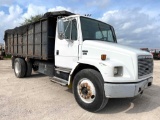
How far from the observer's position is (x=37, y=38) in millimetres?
7105

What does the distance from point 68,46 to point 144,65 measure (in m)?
2.32

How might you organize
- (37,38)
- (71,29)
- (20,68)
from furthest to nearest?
(20,68) → (37,38) → (71,29)

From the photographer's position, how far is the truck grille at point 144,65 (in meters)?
4.49

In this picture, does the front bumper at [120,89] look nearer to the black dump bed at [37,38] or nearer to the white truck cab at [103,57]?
the white truck cab at [103,57]

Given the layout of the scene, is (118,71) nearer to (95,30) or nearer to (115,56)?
(115,56)

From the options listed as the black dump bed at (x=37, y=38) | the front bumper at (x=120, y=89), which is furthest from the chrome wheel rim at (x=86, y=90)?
the black dump bed at (x=37, y=38)

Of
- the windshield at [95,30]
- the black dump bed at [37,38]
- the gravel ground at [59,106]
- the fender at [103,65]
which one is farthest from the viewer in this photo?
the black dump bed at [37,38]

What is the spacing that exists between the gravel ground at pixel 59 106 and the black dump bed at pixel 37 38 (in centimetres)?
145

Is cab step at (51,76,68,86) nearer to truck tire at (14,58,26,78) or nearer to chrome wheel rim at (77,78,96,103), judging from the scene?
chrome wheel rim at (77,78,96,103)

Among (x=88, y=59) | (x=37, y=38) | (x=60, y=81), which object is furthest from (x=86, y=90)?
(x=37, y=38)

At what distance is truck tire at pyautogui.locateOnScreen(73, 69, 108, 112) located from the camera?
440cm

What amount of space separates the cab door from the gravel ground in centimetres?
116

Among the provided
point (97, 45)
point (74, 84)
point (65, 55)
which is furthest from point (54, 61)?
point (97, 45)

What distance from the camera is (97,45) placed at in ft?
16.1
